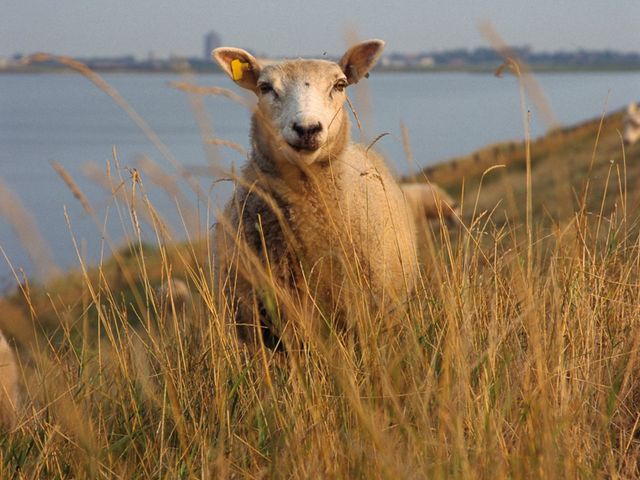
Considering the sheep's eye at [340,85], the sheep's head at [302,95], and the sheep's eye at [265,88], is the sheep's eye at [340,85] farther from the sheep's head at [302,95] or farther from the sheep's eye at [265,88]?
the sheep's eye at [265,88]

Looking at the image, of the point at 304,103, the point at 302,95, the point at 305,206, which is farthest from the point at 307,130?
the point at 305,206

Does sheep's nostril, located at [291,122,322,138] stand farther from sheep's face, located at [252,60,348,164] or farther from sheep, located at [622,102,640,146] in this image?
sheep, located at [622,102,640,146]

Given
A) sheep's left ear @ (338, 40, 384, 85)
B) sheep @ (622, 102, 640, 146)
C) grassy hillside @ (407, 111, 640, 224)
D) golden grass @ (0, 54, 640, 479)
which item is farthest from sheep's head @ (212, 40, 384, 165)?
sheep @ (622, 102, 640, 146)

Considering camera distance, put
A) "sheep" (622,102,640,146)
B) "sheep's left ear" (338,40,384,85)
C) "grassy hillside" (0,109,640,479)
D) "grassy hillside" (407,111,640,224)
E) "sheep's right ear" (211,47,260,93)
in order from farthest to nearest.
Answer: "sheep" (622,102,640,146) → "grassy hillside" (407,111,640,224) → "sheep's left ear" (338,40,384,85) → "sheep's right ear" (211,47,260,93) → "grassy hillside" (0,109,640,479)

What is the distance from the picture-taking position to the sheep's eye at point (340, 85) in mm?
4750

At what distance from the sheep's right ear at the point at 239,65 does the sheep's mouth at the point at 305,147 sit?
894 millimetres

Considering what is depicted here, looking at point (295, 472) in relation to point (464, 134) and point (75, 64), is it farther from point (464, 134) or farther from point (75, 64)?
point (464, 134)

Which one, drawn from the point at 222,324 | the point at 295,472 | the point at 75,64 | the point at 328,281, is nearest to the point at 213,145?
the point at 75,64

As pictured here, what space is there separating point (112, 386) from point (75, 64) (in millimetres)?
1440

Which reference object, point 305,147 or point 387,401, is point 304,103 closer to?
point 305,147

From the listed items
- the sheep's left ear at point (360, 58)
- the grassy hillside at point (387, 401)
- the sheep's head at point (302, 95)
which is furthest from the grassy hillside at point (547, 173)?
the grassy hillside at point (387, 401)

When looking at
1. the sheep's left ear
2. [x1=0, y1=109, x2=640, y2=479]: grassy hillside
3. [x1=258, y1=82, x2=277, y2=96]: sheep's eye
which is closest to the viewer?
[x1=0, y1=109, x2=640, y2=479]: grassy hillside

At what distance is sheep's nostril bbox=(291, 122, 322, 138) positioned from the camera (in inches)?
161

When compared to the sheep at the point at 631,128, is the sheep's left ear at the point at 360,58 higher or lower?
higher
